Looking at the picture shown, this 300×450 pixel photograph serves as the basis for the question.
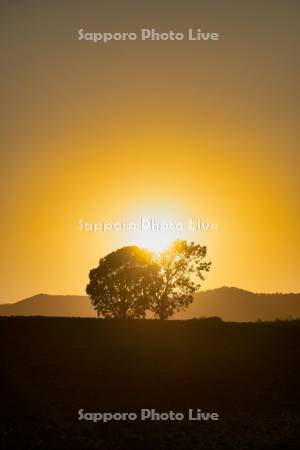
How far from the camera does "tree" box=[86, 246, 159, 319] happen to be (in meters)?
72.8

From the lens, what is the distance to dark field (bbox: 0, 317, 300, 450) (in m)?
27.7

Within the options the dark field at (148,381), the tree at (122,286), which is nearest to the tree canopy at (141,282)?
the tree at (122,286)

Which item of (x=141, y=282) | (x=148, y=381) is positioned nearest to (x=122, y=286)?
(x=141, y=282)

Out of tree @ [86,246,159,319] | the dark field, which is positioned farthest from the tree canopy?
the dark field

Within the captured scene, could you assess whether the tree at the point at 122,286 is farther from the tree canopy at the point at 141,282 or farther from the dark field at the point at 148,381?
the dark field at the point at 148,381

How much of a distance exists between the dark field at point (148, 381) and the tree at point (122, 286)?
24.4m

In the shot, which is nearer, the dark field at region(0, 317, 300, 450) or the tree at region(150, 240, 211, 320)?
the dark field at region(0, 317, 300, 450)

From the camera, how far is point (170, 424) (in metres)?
29.9

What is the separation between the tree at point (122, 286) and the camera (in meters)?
72.8

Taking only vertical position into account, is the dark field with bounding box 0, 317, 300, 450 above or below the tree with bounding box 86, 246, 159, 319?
below

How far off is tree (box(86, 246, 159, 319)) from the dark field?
2439cm

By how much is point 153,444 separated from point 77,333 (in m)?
18.6

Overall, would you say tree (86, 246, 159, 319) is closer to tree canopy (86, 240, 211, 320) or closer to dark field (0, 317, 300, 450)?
tree canopy (86, 240, 211, 320)

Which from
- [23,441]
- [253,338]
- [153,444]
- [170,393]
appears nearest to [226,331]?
[253,338]
